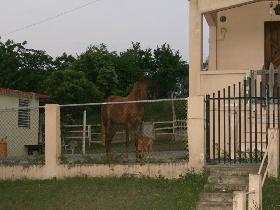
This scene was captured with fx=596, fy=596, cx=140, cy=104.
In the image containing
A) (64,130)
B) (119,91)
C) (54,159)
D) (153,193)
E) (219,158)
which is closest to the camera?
(153,193)

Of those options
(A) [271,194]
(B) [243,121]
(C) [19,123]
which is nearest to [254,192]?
(A) [271,194]

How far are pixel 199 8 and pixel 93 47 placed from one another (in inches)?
1212

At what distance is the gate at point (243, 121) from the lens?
1287cm

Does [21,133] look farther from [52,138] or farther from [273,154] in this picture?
[273,154]

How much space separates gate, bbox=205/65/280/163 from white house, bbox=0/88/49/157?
10.7 meters

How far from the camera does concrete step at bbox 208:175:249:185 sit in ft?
38.8

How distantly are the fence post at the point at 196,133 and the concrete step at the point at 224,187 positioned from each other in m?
1.22

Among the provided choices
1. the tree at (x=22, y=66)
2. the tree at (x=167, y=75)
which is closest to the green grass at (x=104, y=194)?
the tree at (x=22, y=66)

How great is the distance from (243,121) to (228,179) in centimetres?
223

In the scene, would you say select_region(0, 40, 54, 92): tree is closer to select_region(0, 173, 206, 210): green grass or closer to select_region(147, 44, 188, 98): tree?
select_region(147, 44, 188, 98): tree

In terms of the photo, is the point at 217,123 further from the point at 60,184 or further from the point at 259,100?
the point at 60,184

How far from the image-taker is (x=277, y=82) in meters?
14.1

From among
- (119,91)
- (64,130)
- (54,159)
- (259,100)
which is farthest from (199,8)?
(119,91)

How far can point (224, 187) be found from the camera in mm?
11633
